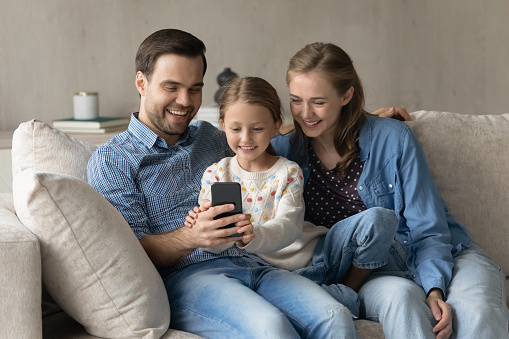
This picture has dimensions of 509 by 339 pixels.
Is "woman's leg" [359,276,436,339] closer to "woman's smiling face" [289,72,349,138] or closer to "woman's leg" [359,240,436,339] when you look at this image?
"woman's leg" [359,240,436,339]

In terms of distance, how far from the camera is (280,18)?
3.47 m

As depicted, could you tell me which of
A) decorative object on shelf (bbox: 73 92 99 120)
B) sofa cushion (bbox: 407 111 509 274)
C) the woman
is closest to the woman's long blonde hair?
the woman

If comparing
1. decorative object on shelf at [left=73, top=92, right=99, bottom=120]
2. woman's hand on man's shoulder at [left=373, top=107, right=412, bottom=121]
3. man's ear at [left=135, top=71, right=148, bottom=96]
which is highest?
man's ear at [left=135, top=71, right=148, bottom=96]

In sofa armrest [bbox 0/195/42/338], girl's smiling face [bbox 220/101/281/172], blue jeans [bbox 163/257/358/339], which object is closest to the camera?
sofa armrest [bbox 0/195/42/338]

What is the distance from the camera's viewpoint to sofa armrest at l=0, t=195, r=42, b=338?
140cm

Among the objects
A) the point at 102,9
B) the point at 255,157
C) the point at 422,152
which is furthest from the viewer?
the point at 102,9

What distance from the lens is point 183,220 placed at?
185cm

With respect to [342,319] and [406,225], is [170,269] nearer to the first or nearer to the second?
[342,319]

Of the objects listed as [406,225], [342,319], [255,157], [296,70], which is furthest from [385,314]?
[296,70]

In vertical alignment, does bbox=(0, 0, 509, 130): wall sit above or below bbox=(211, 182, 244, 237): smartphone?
above

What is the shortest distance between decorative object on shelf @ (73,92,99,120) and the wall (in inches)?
10.0

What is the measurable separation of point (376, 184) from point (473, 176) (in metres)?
0.41

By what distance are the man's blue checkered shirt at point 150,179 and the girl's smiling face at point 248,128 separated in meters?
0.18

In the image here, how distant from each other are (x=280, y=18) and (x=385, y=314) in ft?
7.25
